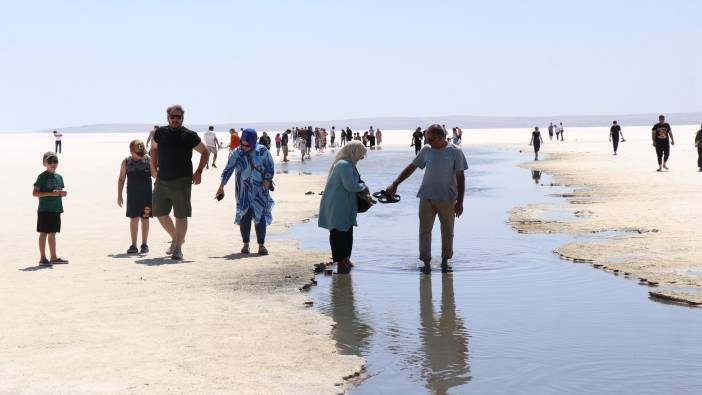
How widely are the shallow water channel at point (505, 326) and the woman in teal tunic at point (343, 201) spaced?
327mm

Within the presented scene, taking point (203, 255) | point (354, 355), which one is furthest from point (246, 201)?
point (354, 355)

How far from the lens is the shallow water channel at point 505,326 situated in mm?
6414

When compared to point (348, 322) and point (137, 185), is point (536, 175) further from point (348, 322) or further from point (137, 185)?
point (348, 322)

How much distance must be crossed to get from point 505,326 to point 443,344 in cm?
85

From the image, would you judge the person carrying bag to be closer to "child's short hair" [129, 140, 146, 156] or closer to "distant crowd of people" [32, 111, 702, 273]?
"distant crowd of people" [32, 111, 702, 273]

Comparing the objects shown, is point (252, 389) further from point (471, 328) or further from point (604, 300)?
point (604, 300)

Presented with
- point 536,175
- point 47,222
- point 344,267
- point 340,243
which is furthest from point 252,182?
point 536,175

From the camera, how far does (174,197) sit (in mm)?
11820

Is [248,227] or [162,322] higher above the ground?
[248,227]

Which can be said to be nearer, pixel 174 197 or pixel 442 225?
pixel 442 225

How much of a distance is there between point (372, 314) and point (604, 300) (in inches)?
90.5

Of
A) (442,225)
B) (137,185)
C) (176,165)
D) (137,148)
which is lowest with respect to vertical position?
(442,225)

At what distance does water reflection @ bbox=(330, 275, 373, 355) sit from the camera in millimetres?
7410

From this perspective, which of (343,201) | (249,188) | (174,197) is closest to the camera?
(343,201)
